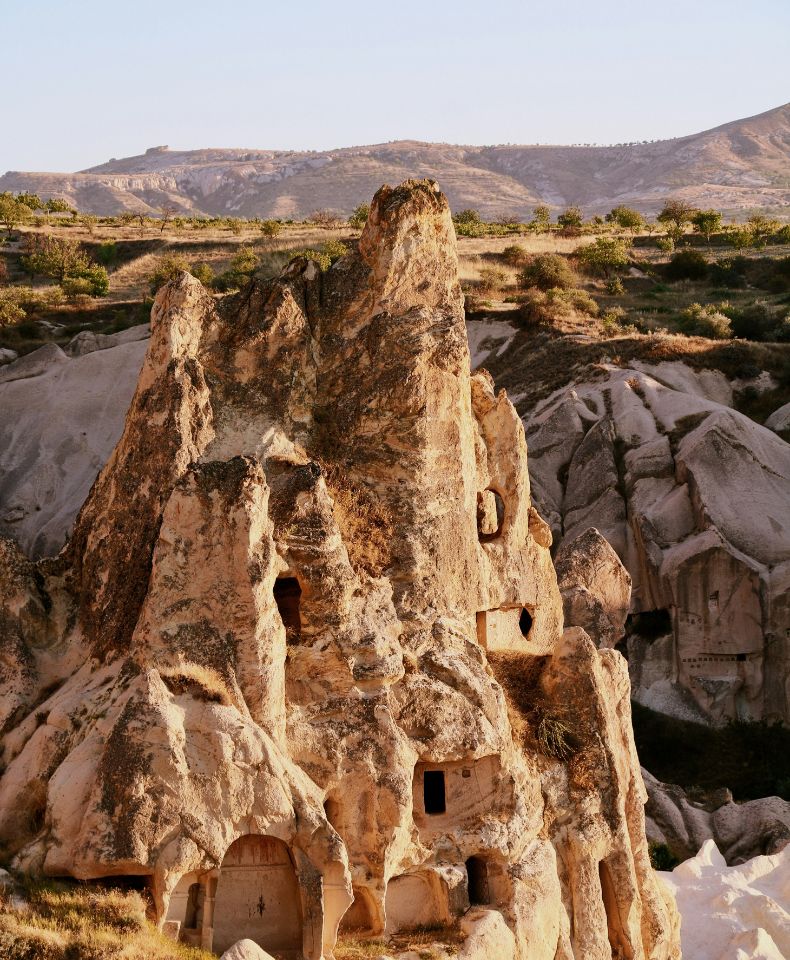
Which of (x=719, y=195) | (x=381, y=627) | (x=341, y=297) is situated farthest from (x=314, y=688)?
(x=719, y=195)

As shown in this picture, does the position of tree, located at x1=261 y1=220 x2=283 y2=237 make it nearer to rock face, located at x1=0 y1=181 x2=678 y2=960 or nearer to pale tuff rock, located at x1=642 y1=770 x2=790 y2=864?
pale tuff rock, located at x1=642 y1=770 x2=790 y2=864

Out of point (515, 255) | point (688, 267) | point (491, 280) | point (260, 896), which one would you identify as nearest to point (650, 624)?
point (260, 896)

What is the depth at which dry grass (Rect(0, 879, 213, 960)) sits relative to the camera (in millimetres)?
12594

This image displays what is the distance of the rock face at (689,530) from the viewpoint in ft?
117

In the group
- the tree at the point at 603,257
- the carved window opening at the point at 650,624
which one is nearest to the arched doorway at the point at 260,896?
the carved window opening at the point at 650,624

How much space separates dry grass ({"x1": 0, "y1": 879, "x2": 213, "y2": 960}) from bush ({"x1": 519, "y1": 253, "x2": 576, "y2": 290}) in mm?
52593

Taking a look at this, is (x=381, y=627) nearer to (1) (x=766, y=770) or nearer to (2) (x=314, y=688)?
(2) (x=314, y=688)

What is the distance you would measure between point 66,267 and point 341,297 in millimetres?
53439

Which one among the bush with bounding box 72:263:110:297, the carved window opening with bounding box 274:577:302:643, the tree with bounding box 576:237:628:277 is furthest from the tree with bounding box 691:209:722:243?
the carved window opening with bounding box 274:577:302:643

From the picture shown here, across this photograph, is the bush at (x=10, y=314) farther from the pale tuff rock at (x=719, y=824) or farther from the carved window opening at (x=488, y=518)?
the carved window opening at (x=488, y=518)

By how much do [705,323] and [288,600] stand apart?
4380 cm

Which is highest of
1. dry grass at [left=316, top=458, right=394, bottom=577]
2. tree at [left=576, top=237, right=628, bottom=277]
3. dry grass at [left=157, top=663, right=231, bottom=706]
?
tree at [left=576, top=237, right=628, bottom=277]

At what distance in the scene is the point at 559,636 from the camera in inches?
733

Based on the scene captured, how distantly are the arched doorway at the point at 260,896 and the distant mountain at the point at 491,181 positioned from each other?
5701 inches
